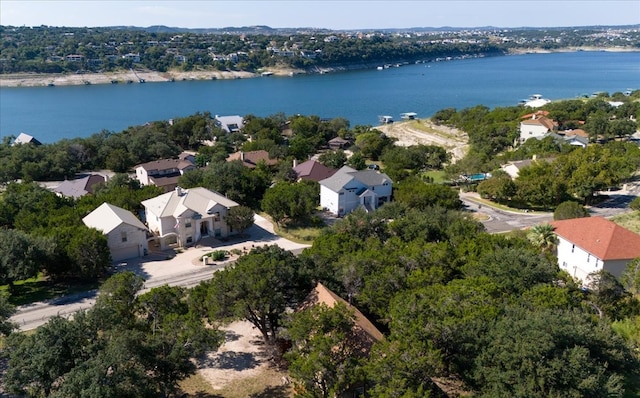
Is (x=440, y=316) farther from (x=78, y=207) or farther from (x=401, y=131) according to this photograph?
(x=401, y=131)

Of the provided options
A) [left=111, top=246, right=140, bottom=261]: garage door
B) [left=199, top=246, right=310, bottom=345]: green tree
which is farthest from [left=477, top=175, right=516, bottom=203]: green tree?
[left=111, top=246, right=140, bottom=261]: garage door

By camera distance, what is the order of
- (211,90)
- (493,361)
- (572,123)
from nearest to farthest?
(493,361), (572,123), (211,90)

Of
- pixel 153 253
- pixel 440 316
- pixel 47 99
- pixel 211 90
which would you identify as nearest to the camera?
pixel 440 316

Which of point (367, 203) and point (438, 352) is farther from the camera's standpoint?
point (367, 203)

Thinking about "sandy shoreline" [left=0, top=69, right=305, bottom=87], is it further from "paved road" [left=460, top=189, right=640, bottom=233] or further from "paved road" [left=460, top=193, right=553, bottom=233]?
"paved road" [left=460, top=193, right=553, bottom=233]

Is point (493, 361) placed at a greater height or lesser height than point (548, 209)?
greater

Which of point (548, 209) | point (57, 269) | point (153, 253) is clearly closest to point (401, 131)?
point (548, 209)

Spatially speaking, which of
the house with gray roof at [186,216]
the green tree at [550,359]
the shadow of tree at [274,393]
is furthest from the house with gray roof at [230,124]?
the green tree at [550,359]
